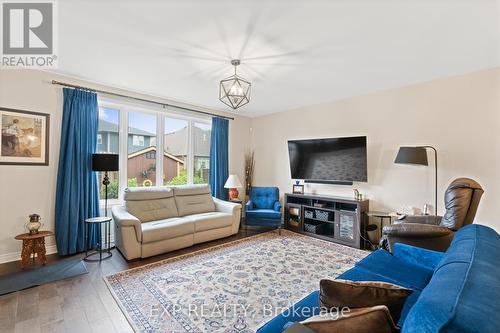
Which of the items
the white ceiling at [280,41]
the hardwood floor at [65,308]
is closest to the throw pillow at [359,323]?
the hardwood floor at [65,308]

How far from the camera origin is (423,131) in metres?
3.51

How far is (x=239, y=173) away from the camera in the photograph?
19.0ft

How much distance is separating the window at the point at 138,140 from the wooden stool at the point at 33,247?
186 centimetres

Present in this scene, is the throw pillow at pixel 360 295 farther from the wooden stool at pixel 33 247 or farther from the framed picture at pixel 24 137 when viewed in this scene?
the framed picture at pixel 24 137

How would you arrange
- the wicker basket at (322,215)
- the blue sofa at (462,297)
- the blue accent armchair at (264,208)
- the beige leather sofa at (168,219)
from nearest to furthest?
1. the blue sofa at (462,297)
2. the beige leather sofa at (168,219)
3. the wicker basket at (322,215)
4. the blue accent armchair at (264,208)

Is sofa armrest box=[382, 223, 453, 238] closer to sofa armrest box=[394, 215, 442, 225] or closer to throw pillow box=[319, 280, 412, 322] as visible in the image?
sofa armrest box=[394, 215, 442, 225]

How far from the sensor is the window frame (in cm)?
405

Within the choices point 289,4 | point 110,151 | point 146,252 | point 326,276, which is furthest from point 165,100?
point 326,276

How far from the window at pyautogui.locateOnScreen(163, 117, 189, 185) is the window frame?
0.21ft

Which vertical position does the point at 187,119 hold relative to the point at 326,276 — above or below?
above

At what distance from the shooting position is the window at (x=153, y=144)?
402 centimetres

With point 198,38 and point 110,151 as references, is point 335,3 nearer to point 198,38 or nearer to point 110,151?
point 198,38

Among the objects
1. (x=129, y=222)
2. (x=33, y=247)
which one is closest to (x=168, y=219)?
(x=129, y=222)

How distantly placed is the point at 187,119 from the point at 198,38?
8.90 feet
